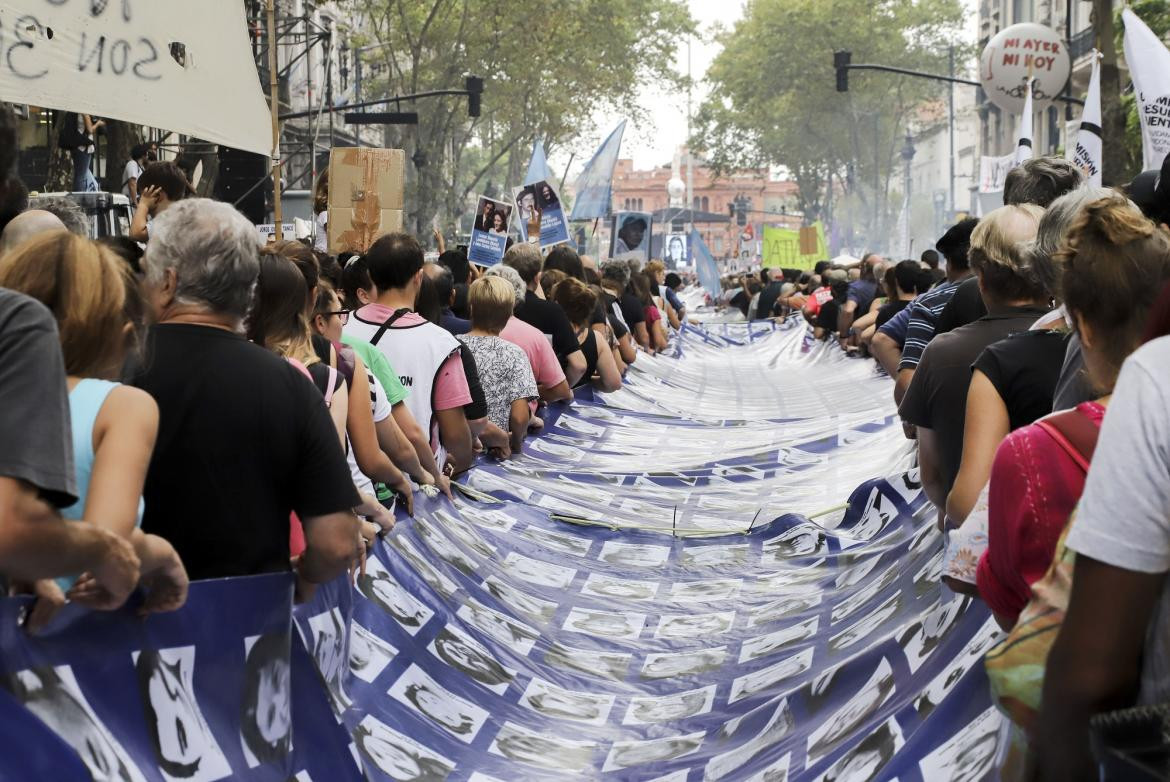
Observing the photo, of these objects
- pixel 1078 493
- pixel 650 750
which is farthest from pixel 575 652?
pixel 1078 493

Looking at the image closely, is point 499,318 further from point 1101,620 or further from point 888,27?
point 888,27

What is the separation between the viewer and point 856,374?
18219 mm

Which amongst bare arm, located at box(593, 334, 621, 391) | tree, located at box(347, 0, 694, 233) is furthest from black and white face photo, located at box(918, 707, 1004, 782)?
tree, located at box(347, 0, 694, 233)

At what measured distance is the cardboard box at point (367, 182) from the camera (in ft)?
42.0

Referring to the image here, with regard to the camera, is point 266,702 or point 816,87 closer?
point 266,702

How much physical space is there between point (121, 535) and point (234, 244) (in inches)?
34.6

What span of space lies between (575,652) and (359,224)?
23.0 ft

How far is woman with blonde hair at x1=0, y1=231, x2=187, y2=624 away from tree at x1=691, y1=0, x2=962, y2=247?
228 feet

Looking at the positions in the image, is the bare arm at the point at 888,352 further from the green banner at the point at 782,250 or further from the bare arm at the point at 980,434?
the green banner at the point at 782,250

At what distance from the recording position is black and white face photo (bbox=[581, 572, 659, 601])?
24.4 feet

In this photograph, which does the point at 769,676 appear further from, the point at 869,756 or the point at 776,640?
the point at 869,756

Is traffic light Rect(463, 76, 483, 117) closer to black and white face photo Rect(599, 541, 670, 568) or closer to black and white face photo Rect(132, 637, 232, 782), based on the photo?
black and white face photo Rect(599, 541, 670, 568)

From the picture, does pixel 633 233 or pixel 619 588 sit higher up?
pixel 633 233

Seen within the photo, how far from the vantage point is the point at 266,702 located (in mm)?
3727
